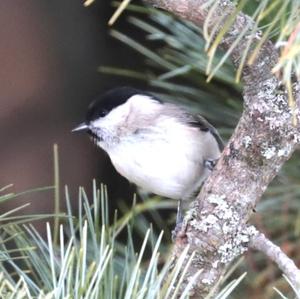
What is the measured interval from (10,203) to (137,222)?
36cm

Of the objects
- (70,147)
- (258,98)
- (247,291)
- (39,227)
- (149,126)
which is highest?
(258,98)

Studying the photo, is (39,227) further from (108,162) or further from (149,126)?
(149,126)

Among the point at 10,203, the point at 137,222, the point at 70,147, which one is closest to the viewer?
the point at 137,222

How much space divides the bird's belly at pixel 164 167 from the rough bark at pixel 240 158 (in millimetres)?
252

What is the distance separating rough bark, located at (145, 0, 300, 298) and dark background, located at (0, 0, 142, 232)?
0.86 m

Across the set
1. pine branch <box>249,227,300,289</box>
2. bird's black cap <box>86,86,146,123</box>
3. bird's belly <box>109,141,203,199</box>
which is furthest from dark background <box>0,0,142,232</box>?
pine branch <box>249,227,300,289</box>

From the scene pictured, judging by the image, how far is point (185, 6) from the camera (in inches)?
23.9

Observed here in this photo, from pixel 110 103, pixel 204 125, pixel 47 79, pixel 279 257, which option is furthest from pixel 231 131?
pixel 47 79

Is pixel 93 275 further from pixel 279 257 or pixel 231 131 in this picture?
pixel 231 131

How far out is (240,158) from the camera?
609mm

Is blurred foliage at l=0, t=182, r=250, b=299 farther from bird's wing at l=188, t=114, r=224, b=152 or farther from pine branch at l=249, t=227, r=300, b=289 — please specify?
bird's wing at l=188, t=114, r=224, b=152

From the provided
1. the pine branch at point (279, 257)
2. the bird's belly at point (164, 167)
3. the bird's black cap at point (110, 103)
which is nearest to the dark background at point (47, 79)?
the bird's black cap at point (110, 103)

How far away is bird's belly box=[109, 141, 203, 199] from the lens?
88cm

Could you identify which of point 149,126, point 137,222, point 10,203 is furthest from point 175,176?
point 10,203
